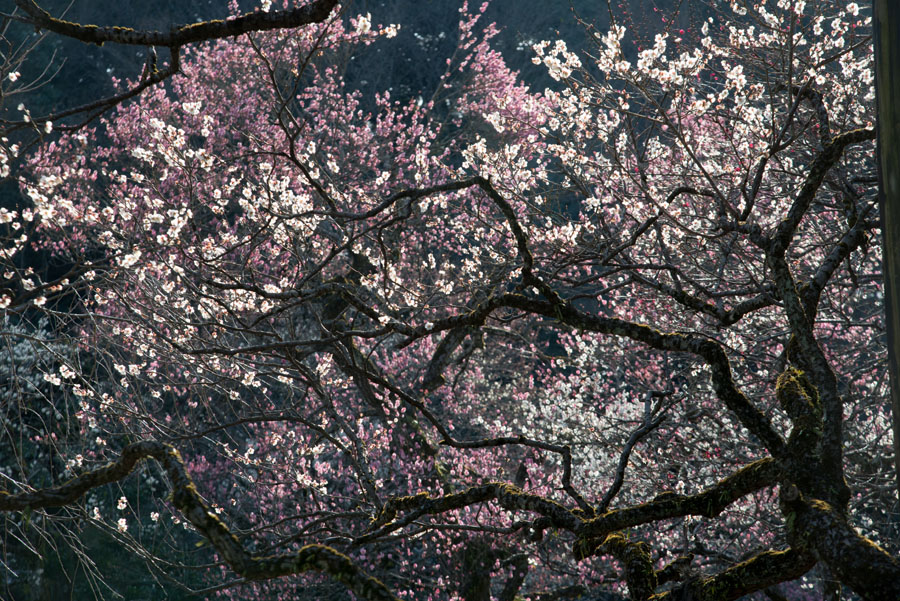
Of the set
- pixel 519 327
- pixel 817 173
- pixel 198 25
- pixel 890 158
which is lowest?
pixel 890 158

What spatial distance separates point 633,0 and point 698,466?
14.5 meters

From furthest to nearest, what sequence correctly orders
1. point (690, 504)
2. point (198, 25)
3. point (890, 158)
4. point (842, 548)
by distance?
point (690, 504) < point (198, 25) < point (842, 548) < point (890, 158)

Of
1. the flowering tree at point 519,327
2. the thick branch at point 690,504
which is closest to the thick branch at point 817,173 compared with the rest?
the flowering tree at point 519,327

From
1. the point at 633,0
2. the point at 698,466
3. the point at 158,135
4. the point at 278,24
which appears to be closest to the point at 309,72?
the point at 633,0

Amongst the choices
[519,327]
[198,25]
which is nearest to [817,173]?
[198,25]

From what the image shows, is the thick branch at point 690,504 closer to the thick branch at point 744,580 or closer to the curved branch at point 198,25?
the thick branch at point 744,580

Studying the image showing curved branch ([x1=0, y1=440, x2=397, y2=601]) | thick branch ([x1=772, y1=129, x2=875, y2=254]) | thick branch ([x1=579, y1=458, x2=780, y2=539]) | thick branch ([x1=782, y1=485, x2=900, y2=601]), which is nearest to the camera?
thick branch ([x1=782, y1=485, x2=900, y2=601])

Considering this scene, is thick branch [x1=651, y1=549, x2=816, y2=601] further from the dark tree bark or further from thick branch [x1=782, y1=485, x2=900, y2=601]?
the dark tree bark

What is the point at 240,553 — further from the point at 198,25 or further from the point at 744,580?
the point at 198,25

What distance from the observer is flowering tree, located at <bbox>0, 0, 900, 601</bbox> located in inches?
118

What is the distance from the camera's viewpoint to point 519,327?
525 inches

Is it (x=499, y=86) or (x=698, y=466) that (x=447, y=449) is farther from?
(x=499, y=86)

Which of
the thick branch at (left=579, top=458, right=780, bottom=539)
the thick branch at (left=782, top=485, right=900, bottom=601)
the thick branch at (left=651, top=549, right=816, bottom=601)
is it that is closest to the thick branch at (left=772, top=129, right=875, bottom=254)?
the thick branch at (left=579, top=458, right=780, bottom=539)

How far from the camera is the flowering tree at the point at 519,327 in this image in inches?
118
